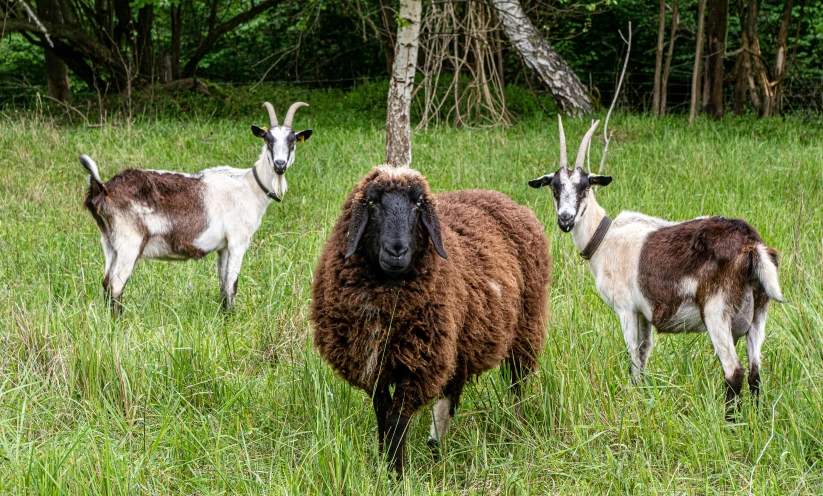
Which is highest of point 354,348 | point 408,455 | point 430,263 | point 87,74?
point 87,74

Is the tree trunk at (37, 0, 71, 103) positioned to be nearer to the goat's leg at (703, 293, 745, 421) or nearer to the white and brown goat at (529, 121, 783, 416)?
the white and brown goat at (529, 121, 783, 416)

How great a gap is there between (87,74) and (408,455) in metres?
13.7

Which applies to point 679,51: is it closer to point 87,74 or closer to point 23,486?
point 87,74

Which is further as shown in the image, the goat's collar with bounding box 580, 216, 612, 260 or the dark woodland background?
the dark woodland background

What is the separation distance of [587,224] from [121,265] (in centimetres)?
351

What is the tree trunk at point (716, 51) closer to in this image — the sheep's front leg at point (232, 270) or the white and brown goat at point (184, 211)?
the white and brown goat at point (184, 211)

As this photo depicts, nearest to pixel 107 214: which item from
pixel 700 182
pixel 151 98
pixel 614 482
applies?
pixel 614 482

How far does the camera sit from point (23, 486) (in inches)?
119

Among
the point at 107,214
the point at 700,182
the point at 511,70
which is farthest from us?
the point at 511,70

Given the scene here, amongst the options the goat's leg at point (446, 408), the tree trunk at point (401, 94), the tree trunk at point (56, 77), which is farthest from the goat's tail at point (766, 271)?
the tree trunk at point (56, 77)

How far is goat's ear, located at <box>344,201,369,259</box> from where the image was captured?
12.0 ft

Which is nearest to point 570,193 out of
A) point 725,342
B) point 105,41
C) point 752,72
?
point 725,342

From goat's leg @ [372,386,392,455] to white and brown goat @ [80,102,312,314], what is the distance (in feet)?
8.56

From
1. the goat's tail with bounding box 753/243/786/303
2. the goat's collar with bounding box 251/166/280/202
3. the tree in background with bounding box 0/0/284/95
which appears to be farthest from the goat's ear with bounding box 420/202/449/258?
the tree in background with bounding box 0/0/284/95
